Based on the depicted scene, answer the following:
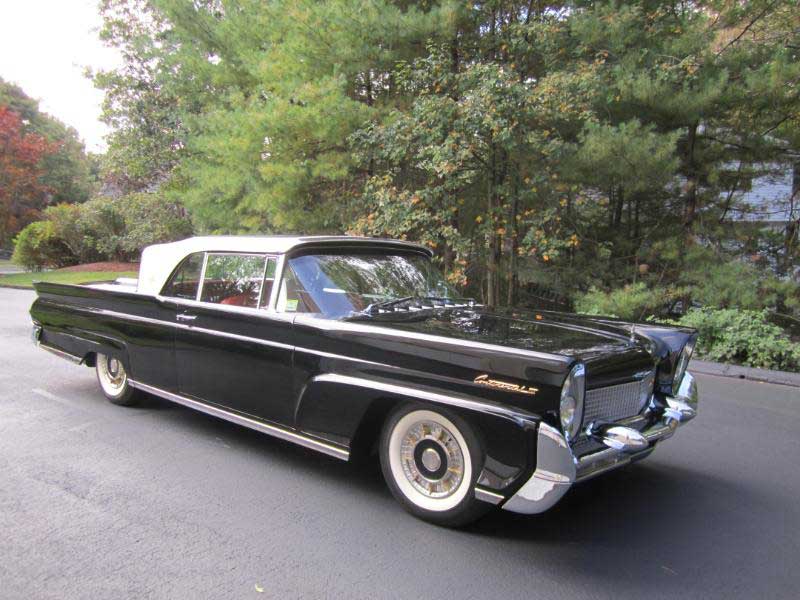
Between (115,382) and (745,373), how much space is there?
7583 mm

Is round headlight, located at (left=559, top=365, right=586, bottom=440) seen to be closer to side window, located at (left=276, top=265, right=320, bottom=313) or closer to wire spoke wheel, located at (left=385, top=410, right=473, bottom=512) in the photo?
wire spoke wheel, located at (left=385, top=410, right=473, bottom=512)

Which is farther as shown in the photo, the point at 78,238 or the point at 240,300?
the point at 78,238

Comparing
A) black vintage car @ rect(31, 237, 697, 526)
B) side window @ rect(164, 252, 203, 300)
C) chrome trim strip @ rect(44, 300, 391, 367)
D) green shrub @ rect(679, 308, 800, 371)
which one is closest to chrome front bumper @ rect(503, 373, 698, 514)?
black vintage car @ rect(31, 237, 697, 526)

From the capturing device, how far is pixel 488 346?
3.16 meters

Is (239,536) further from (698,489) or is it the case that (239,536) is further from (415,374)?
(698,489)

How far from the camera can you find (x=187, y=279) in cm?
490

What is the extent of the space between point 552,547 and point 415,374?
1.17 m

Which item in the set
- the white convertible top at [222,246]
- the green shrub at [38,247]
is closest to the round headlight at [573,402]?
the white convertible top at [222,246]

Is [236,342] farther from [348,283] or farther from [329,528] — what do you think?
[329,528]

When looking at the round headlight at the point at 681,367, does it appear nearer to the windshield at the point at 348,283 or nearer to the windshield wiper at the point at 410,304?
the windshield wiper at the point at 410,304

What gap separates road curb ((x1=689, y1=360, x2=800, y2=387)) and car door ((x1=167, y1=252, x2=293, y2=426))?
21.0 feet

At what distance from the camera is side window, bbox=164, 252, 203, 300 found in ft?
15.8

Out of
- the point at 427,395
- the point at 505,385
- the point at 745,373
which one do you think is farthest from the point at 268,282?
the point at 745,373

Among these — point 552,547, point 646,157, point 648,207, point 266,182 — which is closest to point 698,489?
point 552,547
